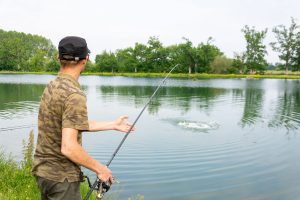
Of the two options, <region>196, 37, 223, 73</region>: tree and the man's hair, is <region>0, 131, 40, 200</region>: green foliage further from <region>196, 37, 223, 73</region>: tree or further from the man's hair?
<region>196, 37, 223, 73</region>: tree

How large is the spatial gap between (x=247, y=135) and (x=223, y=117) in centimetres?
509

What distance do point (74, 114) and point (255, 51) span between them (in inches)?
3830

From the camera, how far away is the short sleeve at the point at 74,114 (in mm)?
2943

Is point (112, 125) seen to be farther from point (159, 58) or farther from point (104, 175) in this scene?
point (159, 58)

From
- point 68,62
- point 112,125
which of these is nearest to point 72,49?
point 68,62

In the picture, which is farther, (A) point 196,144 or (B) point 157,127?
(B) point 157,127

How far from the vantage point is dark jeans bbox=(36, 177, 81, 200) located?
3180 millimetres

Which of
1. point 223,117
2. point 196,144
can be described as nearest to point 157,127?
point 196,144

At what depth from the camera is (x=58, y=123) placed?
10.2 ft

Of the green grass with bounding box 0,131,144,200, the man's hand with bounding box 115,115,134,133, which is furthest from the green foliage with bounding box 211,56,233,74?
the man's hand with bounding box 115,115,134,133

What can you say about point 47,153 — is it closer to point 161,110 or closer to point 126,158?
point 126,158

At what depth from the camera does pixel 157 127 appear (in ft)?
54.2

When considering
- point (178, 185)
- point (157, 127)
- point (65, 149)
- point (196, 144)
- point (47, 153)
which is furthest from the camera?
point (157, 127)

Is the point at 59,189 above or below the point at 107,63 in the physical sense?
below
